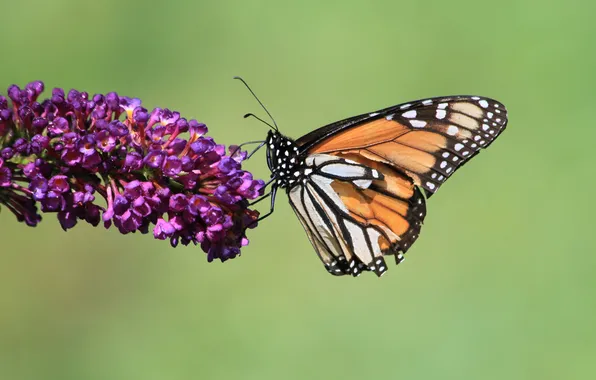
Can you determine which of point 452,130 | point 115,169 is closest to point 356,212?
point 452,130

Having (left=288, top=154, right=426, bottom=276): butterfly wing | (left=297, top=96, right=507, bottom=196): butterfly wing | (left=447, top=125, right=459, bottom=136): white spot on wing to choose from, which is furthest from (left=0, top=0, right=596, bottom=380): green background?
(left=447, top=125, right=459, bottom=136): white spot on wing

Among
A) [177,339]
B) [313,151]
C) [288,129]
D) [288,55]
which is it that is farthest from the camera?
[288,55]

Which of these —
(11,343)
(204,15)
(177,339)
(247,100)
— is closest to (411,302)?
(177,339)

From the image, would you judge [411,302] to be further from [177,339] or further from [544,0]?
[544,0]

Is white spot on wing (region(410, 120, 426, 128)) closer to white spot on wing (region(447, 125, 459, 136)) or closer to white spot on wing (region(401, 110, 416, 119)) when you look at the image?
white spot on wing (region(401, 110, 416, 119))

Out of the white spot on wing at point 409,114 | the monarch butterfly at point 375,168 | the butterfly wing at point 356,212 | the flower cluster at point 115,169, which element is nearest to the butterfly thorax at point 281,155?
the monarch butterfly at point 375,168

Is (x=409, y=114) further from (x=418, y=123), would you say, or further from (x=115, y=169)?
(x=115, y=169)

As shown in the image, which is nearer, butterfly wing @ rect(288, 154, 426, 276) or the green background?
butterfly wing @ rect(288, 154, 426, 276)
